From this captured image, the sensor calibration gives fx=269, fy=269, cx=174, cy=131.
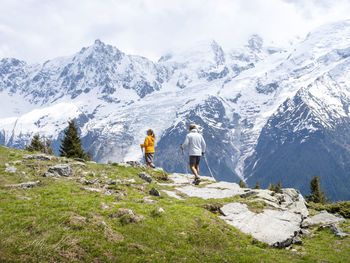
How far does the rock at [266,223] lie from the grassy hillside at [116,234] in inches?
30.5

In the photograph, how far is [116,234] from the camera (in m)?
11.5

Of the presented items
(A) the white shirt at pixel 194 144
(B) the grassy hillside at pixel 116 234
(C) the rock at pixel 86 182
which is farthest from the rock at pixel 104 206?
(A) the white shirt at pixel 194 144

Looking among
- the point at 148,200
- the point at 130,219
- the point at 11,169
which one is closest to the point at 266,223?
the point at 148,200

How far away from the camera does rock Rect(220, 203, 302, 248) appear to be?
46.9ft

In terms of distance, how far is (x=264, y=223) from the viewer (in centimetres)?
1580

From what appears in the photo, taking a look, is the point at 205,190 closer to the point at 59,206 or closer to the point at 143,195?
the point at 143,195

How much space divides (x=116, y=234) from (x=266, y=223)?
9022mm

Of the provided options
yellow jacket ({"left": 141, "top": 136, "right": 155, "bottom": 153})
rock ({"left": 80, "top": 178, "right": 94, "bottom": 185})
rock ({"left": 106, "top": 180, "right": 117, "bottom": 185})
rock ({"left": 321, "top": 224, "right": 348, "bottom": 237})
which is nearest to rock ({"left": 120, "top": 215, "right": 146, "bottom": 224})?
rock ({"left": 106, "top": 180, "right": 117, "bottom": 185})

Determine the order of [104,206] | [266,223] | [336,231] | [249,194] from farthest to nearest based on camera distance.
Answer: [249,194] < [336,231] < [266,223] < [104,206]

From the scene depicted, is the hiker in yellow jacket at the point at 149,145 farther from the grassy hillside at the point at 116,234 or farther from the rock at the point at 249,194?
the grassy hillside at the point at 116,234

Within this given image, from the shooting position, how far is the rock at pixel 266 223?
46.9ft

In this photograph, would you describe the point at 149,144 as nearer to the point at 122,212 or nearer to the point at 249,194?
the point at 249,194

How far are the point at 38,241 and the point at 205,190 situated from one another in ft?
51.0

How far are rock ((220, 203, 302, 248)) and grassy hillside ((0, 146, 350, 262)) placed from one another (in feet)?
2.54
